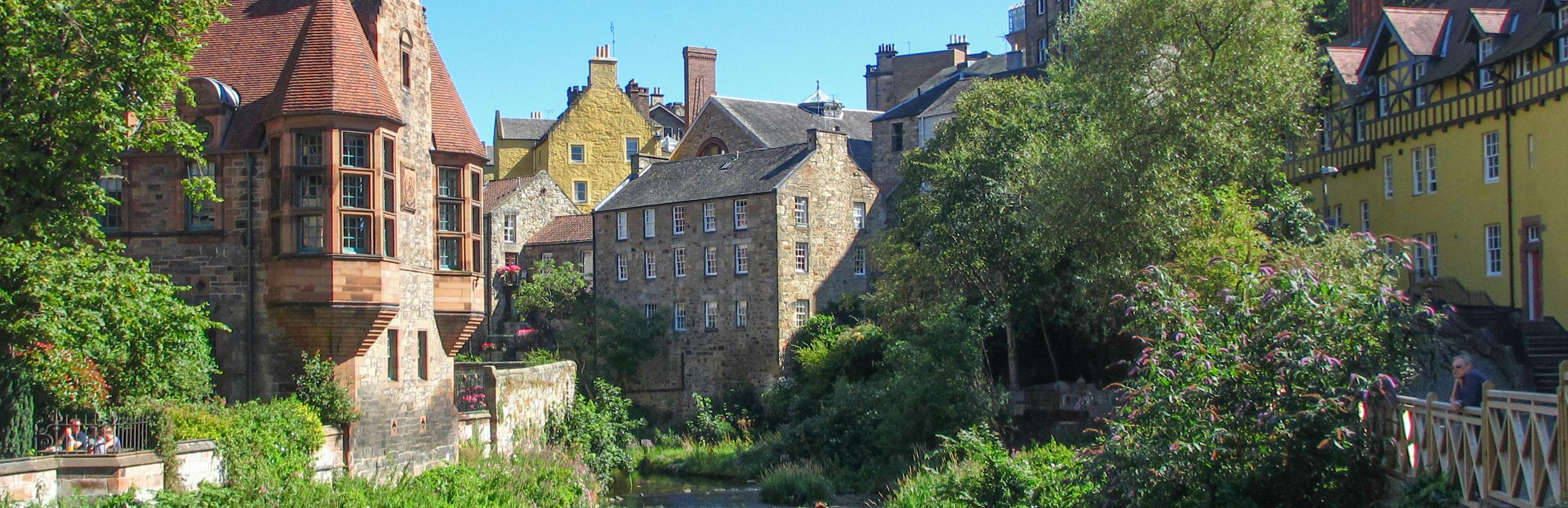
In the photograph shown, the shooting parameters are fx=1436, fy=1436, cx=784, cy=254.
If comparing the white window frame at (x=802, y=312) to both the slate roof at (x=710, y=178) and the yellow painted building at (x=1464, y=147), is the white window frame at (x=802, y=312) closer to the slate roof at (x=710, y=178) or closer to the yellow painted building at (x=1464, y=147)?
the slate roof at (x=710, y=178)

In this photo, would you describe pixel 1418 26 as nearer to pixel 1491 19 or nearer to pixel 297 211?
pixel 1491 19

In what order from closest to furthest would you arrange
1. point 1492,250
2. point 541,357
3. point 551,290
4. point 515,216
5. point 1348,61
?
point 1492,250
point 1348,61
point 541,357
point 551,290
point 515,216

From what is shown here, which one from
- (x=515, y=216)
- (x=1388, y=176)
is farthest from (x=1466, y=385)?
(x=515, y=216)

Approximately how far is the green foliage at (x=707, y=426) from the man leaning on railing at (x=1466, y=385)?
3247cm

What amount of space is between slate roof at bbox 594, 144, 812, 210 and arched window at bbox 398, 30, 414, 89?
22.6m

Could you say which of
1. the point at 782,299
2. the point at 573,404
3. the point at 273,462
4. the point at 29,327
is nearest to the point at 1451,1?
the point at 782,299

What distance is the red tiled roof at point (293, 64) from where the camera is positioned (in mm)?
25062

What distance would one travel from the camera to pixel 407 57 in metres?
28.5

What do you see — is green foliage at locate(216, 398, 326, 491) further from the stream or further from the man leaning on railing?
the man leaning on railing

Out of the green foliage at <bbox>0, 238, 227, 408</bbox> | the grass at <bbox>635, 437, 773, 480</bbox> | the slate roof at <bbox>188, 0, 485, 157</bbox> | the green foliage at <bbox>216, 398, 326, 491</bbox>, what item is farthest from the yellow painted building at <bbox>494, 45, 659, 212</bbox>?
the green foliage at <bbox>0, 238, 227, 408</bbox>

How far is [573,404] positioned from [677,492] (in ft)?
14.2

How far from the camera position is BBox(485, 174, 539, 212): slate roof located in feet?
198

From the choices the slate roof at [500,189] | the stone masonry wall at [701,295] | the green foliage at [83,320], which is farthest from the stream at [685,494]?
the slate roof at [500,189]

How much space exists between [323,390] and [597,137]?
44556 mm
